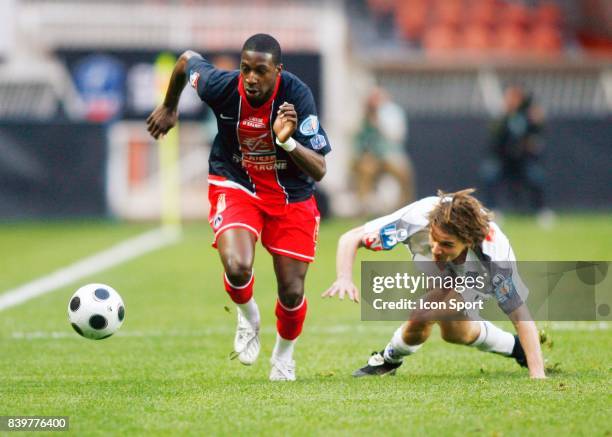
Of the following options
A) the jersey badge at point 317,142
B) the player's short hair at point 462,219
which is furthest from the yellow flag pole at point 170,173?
the player's short hair at point 462,219

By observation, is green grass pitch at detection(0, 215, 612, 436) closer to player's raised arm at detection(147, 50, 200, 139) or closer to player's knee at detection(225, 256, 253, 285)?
player's knee at detection(225, 256, 253, 285)

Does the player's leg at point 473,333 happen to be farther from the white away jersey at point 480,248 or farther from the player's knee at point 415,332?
the white away jersey at point 480,248

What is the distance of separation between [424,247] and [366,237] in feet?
1.37

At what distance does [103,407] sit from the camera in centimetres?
582

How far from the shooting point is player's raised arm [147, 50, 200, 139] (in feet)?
24.1

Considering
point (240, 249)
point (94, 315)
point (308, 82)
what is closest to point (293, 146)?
point (240, 249)

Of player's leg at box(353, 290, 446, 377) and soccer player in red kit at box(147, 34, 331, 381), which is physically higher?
soccer player in red kit at box(147, 34, 331, 381)

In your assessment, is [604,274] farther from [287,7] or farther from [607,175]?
[287,7]

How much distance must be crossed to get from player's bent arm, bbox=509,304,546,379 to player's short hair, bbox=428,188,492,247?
1.50ft

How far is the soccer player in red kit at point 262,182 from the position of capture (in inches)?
261

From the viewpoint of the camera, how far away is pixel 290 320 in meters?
6.91

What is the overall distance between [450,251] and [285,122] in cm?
110

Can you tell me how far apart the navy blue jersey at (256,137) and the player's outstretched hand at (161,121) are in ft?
0.99

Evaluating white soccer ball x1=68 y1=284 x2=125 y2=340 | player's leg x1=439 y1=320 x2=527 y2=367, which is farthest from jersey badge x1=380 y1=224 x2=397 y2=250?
A: white soccer ball x1=68 y1=284 x2=125 y2=340
